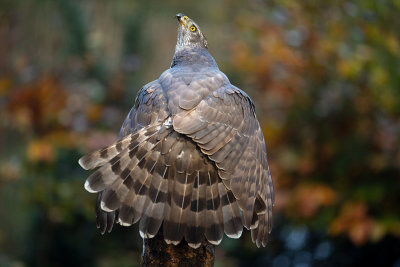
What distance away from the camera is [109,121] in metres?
6.96

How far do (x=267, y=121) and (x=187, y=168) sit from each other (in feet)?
13.4

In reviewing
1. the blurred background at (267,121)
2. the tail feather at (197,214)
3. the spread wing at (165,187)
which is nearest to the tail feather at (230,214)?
the spread wing at (165,187)

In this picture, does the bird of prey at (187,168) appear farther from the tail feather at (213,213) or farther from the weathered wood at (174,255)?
the weathered wood at (174,255)

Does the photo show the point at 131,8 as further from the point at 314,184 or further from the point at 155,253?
the point at 155,253

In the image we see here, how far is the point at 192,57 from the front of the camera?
14.3 ft

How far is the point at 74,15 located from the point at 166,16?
2034 millimetres

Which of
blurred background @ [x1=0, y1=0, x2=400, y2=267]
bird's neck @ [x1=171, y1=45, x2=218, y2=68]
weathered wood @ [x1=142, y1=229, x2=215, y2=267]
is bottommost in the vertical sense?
blurred background @ [x1=0, y1=0, x2=400, y2=267]

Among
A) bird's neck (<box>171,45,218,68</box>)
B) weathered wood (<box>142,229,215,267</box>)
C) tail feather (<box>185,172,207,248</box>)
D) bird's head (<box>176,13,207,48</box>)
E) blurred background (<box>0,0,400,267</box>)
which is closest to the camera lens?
tail feather (<box>185,172,207,248</box>)

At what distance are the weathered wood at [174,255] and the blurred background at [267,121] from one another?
10.1 feet

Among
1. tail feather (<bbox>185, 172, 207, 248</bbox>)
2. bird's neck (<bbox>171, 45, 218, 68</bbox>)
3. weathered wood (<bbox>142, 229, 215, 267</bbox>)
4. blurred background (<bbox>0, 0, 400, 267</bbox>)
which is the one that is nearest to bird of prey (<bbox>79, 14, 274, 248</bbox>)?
tail feather (<bbox>185, 172, 207, 248</bbox>)

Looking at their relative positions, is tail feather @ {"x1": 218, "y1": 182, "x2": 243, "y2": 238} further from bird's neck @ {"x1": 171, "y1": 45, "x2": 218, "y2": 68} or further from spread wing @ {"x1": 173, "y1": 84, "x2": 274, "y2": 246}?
bird's neck @ {"x1": 171, "y1": 45, "x2": 218, "y2": 68}

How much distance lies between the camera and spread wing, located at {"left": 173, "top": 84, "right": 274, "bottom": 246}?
3389 millimetres

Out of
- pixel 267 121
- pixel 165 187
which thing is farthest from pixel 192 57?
pixel 267 121

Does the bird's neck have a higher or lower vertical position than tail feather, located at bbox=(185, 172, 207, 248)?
higher
